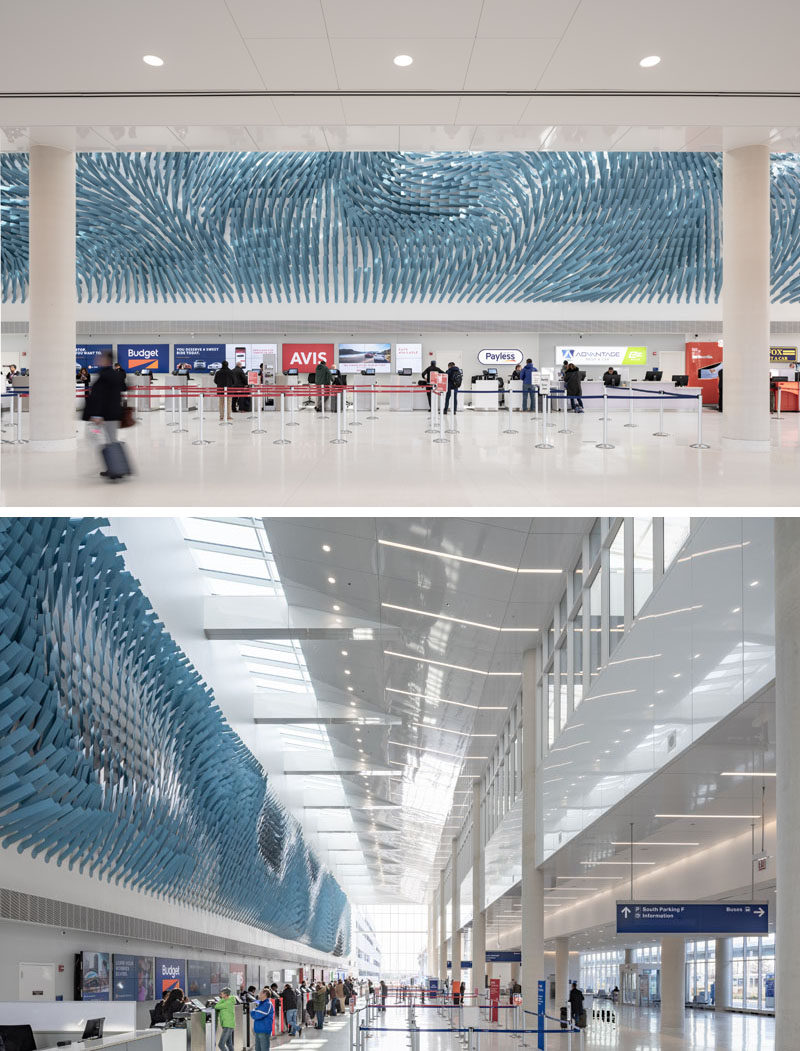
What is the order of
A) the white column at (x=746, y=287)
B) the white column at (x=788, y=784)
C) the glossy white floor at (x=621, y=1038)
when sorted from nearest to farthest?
the white column at (x=788, y=784) < the white column at (x=746, y=287) < the glossy white floor at (x=621, y=1038)

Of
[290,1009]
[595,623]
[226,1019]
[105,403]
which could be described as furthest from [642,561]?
[290,1009]

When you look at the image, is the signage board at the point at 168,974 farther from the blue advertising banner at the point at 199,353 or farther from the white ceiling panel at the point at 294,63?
the blue advertising banner at the point at 199,353

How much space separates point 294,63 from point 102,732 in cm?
794

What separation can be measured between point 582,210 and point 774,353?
300 inches

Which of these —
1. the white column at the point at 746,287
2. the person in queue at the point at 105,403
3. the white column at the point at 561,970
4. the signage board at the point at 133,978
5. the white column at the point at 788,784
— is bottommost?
the white column at the point at 561,970

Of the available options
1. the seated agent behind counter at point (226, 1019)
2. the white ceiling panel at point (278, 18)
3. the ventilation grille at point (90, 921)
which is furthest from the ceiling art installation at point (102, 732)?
the white ceiling panel at point (278, 18)

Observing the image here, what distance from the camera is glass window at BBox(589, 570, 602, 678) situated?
17047 mm

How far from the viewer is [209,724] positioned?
20.9 meters

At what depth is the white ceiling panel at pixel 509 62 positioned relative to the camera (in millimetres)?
10641

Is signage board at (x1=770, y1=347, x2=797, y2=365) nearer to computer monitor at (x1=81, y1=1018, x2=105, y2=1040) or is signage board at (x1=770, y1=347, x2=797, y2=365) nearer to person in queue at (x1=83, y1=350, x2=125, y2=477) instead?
person in queue at (x1=83, y1=350, x2=125, y2=477)

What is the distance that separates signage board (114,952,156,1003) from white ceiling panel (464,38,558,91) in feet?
41.5

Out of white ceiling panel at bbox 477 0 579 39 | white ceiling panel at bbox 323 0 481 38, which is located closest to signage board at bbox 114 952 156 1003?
white ceiling panel at bbox 323 0 481 38

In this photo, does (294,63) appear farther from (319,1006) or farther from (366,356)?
(366,356)

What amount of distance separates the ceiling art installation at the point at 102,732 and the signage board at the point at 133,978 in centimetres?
108
